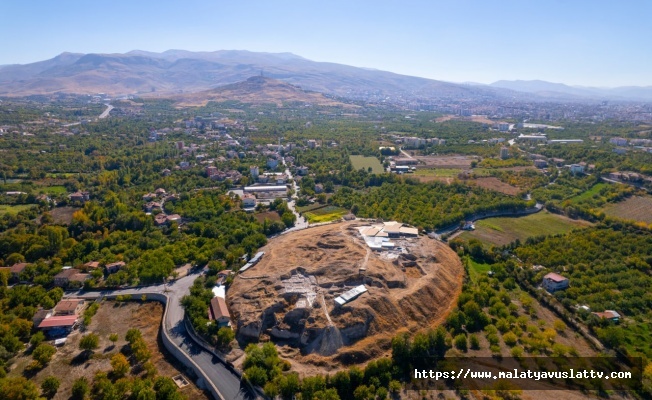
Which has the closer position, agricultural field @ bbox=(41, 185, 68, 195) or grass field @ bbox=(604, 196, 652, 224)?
grass field @ bbox=(604, 196, 652, 224)

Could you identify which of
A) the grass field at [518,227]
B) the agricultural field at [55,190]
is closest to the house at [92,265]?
the agricultural field at [55,190]

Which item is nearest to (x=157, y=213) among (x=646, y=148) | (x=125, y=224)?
(x=125, y=224)

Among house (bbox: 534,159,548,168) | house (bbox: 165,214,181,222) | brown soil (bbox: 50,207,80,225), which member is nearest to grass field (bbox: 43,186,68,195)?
brown soil (bbox: 50,207,80,225)

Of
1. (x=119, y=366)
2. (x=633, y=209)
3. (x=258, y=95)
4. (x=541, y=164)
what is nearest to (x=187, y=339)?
(x=119, y=366)

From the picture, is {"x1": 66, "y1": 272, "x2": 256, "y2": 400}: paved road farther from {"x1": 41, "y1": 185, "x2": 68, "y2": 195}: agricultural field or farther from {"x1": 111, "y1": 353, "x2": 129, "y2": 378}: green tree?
{"x1": 41, "y1": 185, "x2": 68, "y2": 195}: agricultural field

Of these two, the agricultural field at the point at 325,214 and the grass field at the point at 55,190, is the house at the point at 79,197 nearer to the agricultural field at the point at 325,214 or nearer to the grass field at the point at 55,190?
the grass field at the point at 55,190

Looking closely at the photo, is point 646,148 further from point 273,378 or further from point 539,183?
point 273,378
